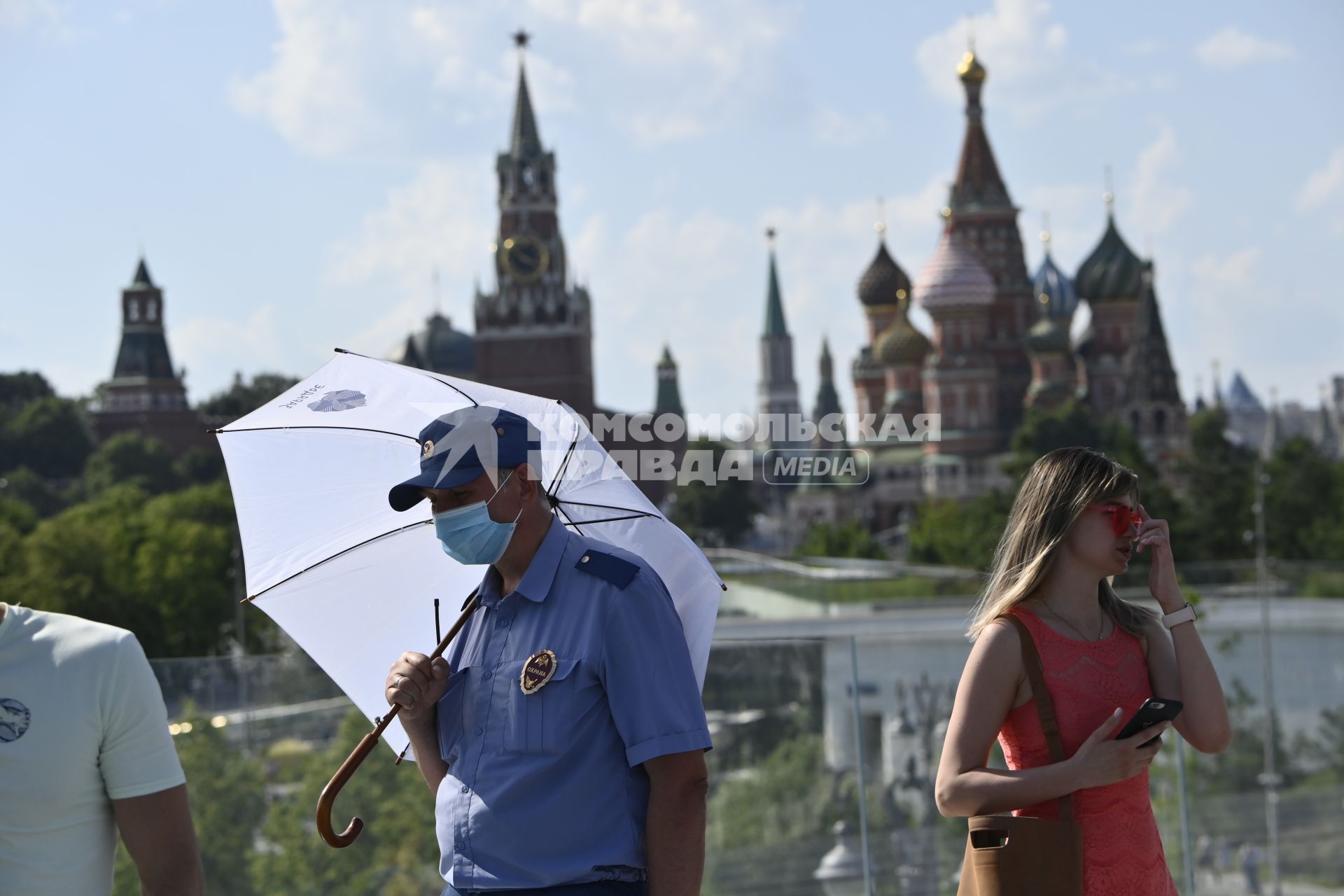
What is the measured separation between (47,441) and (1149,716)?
102 m

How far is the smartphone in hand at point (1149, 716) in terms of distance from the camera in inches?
136

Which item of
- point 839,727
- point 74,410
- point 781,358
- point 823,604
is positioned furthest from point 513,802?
point 781,358

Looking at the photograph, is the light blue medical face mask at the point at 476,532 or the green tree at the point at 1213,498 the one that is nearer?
the light blue medical face mask at the point at 476,532

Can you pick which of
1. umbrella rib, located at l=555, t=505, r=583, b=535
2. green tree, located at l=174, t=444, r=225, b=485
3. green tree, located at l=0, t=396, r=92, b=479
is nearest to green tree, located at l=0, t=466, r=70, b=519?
green tree, located at l=174, t=444, r=225, b=485

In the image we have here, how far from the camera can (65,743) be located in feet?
10.7

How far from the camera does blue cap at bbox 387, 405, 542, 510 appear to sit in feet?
11.6

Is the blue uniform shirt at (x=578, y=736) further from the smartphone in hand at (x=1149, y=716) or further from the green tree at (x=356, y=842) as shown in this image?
the green tree at (x=356, y=842)

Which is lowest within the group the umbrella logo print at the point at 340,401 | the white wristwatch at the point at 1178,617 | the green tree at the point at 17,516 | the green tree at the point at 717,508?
the white wristwatch at the point at 1178,617

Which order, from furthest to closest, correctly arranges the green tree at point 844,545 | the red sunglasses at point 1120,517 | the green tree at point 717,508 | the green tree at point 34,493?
the green tree at point 717,508
the green tree at point 34,493
the green tree at point 844,545
the red sunglasses at point 1120,517

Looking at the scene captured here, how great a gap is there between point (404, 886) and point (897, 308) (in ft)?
280

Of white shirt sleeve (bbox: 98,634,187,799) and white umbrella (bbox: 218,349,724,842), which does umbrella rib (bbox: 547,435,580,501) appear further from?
white shirt sleeve (bbox: 98,634,187,799)

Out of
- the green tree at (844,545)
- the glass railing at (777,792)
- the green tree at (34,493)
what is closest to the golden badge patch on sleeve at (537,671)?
the glass railing at (777,792)

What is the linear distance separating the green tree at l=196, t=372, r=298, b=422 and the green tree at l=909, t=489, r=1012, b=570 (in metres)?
48.0

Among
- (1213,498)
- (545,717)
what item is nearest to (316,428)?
(545,717)
